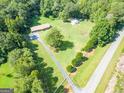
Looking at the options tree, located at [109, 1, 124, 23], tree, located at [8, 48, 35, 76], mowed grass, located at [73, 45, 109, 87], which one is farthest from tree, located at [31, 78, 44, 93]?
tree, located at [109, 1, 124, 23]

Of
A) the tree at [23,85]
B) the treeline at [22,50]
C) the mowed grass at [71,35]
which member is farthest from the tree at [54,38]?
the tree at [23,85]

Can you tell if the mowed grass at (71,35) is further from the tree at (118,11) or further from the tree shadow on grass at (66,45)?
the tree at (118,11)

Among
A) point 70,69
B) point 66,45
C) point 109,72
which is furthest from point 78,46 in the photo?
point 109,72

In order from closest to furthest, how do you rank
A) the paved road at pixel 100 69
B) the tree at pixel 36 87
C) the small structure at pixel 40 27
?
1. the tree at pixel 36 87
2. the paved road at pixel 100 69
3. the small structure at pixel 40 27

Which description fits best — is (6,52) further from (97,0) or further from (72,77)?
(97,0)

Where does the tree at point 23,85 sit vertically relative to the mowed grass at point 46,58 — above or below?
above

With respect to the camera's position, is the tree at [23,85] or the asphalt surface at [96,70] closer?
the tree at [23,85]
